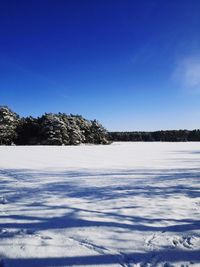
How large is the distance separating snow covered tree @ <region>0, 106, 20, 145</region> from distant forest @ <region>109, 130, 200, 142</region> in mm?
40566

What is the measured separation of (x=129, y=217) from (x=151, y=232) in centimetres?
83

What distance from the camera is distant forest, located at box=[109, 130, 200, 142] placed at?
8512 centimetres

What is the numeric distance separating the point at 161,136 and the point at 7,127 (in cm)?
5482

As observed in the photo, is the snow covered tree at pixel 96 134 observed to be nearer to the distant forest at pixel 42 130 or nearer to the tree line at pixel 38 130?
the distant forest at pixel 42 130

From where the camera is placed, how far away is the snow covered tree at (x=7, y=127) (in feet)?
147

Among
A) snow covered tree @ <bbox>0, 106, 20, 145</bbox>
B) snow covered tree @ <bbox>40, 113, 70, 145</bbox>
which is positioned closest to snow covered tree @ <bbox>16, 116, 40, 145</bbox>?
snow covered tree @ <bbox>0, 106, 20, 145</bbox>

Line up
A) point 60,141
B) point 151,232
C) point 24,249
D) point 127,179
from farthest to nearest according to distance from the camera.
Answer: point 60,141, point 127,179, point 151,232, point 24,249

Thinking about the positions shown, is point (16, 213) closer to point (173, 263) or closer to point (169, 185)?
point (173, 263)

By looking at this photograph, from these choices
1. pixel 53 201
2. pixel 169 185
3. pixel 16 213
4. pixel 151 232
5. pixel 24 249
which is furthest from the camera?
pixel 169 185

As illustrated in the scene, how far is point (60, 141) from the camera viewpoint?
44594 millimetres

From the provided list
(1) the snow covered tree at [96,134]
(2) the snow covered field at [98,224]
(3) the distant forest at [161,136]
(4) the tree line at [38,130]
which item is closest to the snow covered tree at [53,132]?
(4) the tree line at [38,130]

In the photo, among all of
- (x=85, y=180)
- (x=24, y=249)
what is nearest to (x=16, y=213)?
(x=24, y=249)

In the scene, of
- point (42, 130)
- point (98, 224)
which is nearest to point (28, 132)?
point (42, 130)

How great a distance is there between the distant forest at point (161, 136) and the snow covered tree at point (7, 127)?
4057 cm
